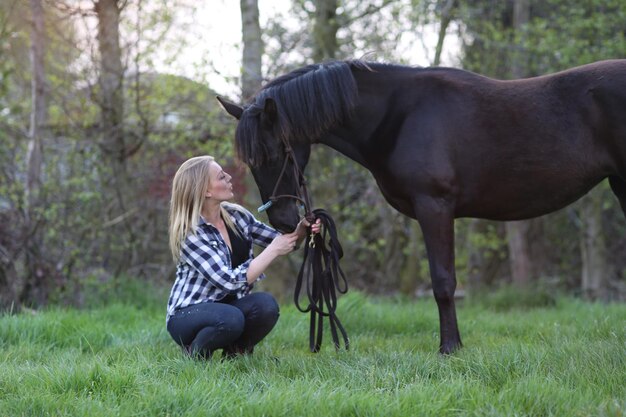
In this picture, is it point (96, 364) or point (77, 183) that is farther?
point (77, 183)

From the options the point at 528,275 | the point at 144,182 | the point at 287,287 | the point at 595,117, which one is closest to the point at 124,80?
the point at 144,182

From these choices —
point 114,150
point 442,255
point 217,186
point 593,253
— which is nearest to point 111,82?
point 114,150

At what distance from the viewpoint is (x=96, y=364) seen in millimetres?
3336

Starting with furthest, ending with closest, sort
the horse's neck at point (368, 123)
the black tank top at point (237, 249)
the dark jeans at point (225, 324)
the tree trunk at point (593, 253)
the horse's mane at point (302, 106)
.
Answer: the tree trunk at point (593, 253) < the horse's neck at point (368, 123) < the black tank top at point (237, 249) < the horse's mane at point (302, 106) < the dark jeans at point (225, 324)

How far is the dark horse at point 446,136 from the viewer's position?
4004 mm

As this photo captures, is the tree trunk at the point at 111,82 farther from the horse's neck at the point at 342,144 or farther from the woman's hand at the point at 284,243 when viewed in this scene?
the woman's hand at the point at 284,243

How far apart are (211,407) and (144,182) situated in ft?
20.5

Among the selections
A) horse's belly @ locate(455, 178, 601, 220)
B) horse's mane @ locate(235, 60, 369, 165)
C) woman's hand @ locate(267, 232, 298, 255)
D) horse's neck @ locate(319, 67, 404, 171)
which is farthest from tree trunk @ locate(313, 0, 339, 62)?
woman's hand @ locate(267, 232, 298, 255)

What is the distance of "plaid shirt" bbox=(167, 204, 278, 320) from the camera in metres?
3.71

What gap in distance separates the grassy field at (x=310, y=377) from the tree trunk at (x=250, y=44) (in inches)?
138

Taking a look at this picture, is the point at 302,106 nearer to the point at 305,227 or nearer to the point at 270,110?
the point at 270,110

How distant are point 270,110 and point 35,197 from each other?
4.10 m

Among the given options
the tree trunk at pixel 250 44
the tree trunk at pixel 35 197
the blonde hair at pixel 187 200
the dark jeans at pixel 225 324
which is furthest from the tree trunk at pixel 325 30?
the dark jeans at pixel 225 324

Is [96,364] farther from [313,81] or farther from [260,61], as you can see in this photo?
[260,61]
